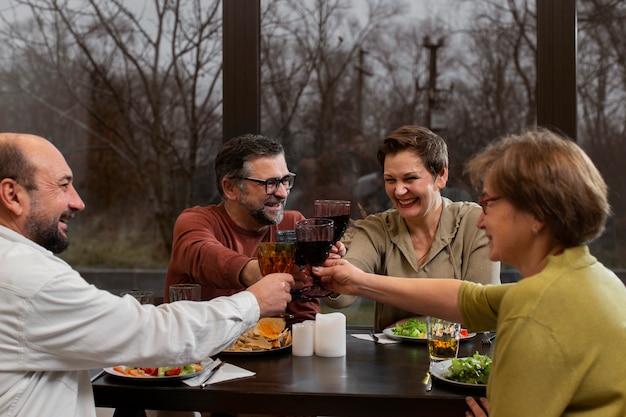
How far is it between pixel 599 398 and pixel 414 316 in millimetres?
1388

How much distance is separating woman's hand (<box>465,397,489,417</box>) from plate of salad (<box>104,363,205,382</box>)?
69cm

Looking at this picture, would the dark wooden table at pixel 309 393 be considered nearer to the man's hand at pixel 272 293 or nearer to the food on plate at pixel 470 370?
the food on plate at pixel 470 370

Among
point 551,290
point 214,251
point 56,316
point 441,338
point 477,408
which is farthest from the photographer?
point 214,251

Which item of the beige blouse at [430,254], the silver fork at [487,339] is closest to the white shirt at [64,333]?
the silver fork at [487,339]

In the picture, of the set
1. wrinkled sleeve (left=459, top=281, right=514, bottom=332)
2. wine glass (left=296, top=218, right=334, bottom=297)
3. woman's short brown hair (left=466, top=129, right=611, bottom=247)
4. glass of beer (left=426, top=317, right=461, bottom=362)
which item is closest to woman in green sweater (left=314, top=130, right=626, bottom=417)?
woman's short brown hair (left=466, top=129, right=611, bottom=247)

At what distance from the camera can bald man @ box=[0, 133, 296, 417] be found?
61.4 inches

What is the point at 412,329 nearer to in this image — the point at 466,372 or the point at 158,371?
the point at 466,372

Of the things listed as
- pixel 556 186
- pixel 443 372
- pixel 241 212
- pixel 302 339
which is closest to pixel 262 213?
pixel 241 212

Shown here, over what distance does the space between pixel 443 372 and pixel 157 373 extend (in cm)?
74

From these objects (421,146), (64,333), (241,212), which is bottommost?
(64,333)

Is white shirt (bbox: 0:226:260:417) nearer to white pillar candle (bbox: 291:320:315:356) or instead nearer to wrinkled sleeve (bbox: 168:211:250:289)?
white pillar candle (bbox: 291:320:315:356)

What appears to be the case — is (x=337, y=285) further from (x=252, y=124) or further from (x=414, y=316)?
(x=252, y=124)

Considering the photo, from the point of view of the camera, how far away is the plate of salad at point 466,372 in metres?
1.81

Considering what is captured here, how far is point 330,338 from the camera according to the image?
7.06 feet
